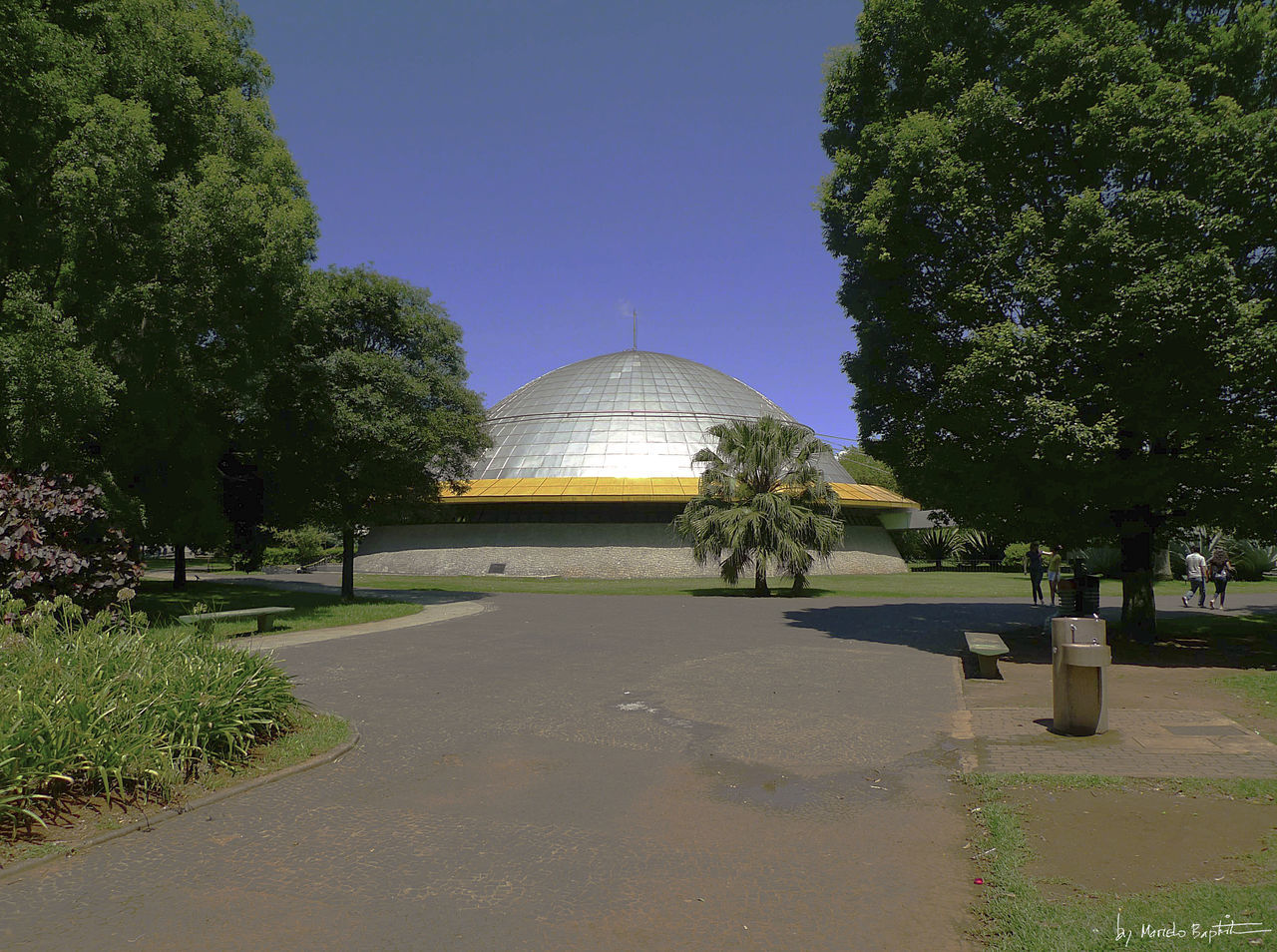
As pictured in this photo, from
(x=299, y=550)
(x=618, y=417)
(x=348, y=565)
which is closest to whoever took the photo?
(x=348, y=565)

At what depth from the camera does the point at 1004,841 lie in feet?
16.2

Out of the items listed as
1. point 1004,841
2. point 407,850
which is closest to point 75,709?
point 407,850

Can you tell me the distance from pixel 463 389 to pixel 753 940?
24978mm

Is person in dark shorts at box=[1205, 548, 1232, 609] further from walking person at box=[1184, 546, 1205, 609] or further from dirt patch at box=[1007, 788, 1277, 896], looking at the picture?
dirt patch at box=[1007, 788, 1277, 896]

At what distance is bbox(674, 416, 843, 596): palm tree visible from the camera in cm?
2716

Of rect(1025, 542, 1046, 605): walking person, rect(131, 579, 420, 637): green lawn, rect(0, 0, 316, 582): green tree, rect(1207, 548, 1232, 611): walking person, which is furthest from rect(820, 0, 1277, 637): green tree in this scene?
rect(131, 579, 420, 637): green lawn

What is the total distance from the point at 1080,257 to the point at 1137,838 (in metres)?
9.92

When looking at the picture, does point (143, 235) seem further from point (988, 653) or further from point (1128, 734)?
point (1128, 734)

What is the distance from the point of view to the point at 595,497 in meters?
43.6

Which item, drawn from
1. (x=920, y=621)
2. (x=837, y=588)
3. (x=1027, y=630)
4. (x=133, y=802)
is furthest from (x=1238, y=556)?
(x=133, y=802)

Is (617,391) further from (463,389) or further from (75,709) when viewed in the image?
(75,709)

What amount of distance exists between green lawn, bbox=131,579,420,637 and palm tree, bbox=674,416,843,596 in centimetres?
1077

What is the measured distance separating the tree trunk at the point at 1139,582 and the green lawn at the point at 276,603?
16.9 metres

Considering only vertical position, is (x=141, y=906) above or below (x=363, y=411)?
below
